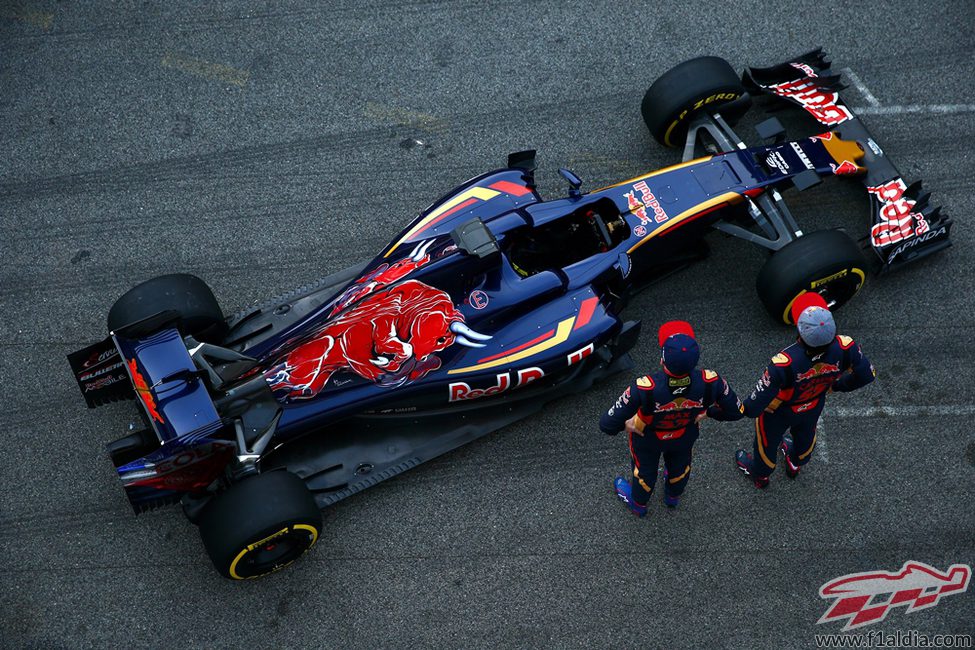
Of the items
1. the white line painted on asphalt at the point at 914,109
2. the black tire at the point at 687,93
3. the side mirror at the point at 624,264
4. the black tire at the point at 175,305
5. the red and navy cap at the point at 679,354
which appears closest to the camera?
the red and navy cap at the point at 679,354

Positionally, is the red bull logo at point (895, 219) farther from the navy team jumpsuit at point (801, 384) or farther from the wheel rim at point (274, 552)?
the wheel rim at point (274, 552)

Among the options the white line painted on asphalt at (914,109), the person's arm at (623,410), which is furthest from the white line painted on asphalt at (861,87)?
the person's arm at (623,410)

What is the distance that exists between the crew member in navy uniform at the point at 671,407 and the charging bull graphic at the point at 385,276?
1.61 m

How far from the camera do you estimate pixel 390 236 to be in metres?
7.35

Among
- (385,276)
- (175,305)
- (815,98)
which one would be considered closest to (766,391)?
(385,276)

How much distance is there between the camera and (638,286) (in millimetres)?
6965

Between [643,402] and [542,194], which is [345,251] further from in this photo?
[643,402]

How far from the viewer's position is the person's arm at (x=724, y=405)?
17.2 ft

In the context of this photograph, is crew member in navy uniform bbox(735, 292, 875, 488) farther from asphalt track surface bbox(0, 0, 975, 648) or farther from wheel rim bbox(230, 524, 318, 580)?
wheel rim bbox(230, 524, 318, 580)

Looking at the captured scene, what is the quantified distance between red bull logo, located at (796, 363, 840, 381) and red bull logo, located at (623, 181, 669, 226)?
173 cm

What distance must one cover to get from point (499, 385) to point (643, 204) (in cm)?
166

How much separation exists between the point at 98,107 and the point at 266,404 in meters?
3.68

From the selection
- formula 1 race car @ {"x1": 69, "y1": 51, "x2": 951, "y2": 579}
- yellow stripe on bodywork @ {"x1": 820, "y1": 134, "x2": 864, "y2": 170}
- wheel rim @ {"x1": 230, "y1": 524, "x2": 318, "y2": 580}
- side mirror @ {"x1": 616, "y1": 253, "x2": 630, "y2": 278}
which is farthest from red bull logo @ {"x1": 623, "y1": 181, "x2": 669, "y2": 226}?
wheel rim @ {"x1": 230, "y1": 524, "x2": 318, "y2": 580}

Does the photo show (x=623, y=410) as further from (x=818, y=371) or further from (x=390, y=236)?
(x=390, y=236)
